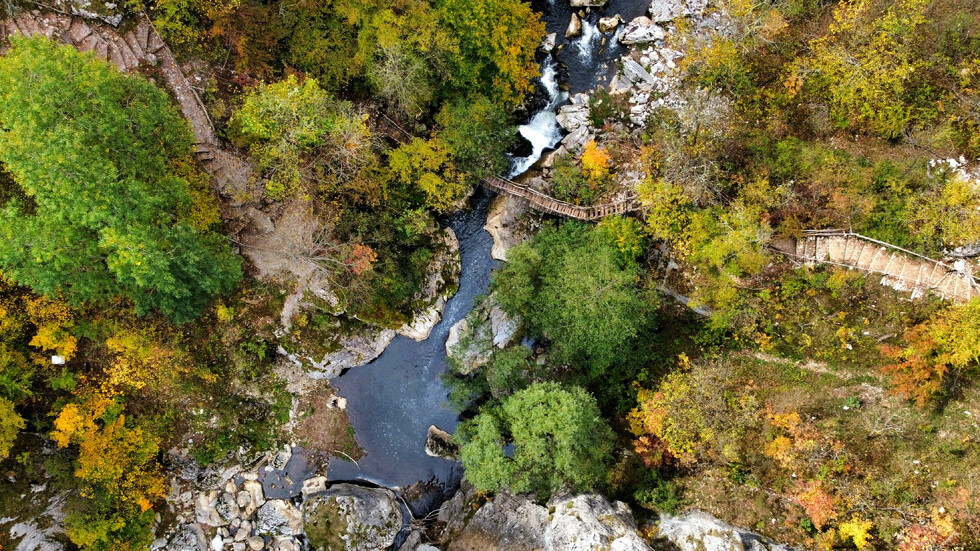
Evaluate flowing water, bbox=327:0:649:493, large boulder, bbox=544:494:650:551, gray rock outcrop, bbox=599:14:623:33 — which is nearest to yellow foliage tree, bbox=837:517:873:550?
large boulder, bbox=544:494:650:551

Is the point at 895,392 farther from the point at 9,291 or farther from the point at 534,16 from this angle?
the point at 9,291

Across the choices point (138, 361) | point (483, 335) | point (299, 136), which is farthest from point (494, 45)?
point (138, 361)

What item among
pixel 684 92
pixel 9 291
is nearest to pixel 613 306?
pixel 684 92

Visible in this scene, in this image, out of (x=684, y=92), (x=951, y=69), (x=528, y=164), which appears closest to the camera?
(x=951, y=69)

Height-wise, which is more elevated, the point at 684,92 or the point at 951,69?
the point at 951,69

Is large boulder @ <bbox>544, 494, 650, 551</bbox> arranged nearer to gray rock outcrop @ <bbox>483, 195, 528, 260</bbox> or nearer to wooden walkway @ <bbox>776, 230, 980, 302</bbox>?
gray rock outcrop @ <bbox>483, 195, 528, 260</bbox>

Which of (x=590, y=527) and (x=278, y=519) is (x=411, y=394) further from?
(x=590, y=527)

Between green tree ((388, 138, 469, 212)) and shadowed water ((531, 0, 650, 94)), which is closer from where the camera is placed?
green tree ((388, 138, 469, 212))
